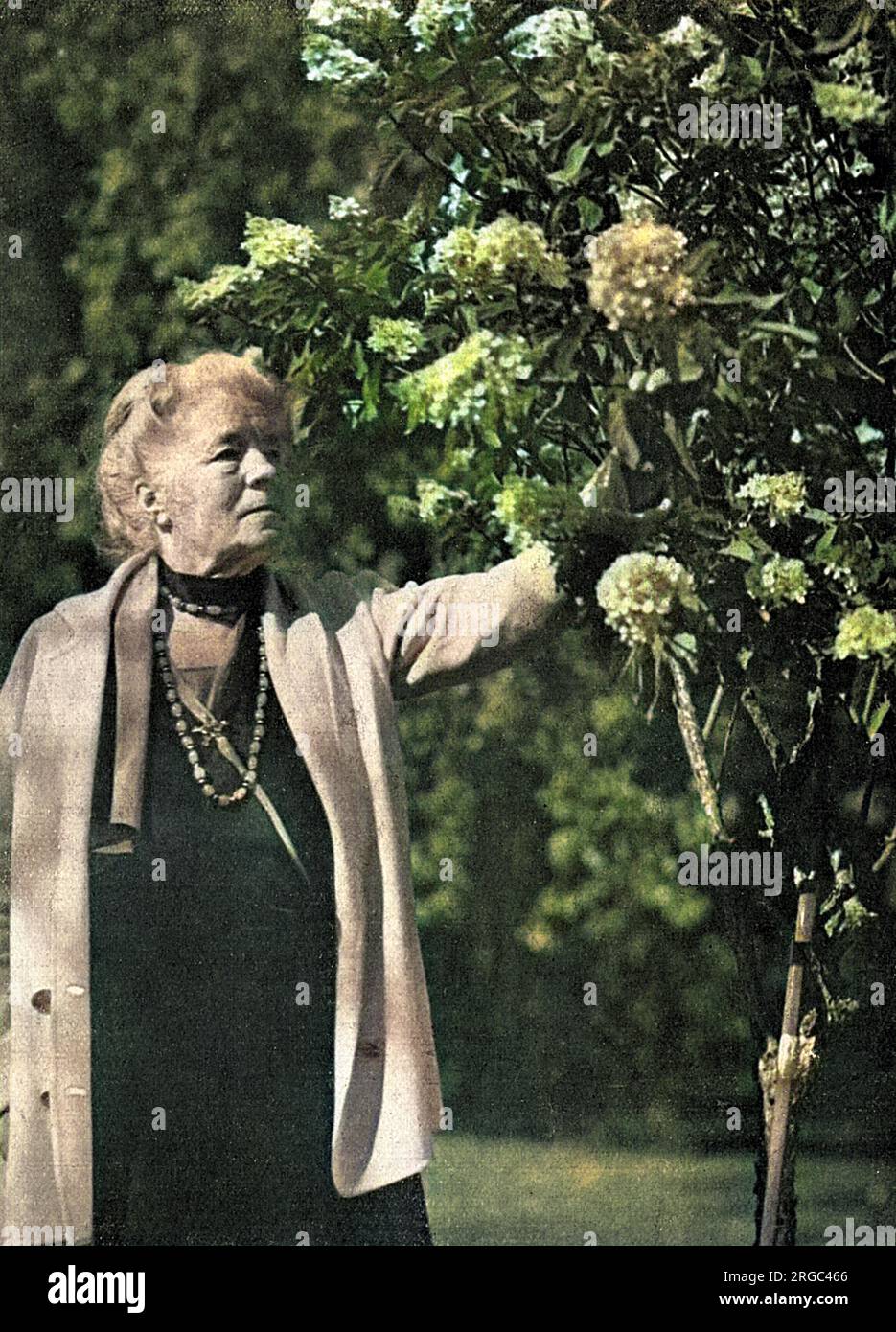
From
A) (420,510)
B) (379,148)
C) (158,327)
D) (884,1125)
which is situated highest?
(379,148)

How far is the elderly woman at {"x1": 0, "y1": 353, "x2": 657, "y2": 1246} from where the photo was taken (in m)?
5.34

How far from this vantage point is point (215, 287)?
546 cm

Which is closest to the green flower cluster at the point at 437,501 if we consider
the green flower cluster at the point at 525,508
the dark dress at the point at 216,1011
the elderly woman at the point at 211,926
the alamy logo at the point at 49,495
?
the green flower cluster at the point at 525,508

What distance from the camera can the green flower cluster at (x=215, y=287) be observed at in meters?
5.46

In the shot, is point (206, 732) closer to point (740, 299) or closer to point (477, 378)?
point (477, 378)

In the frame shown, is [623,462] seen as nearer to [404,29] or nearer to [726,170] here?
[726,170]

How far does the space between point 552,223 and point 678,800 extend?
4.78 feet

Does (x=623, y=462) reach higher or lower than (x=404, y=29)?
lower

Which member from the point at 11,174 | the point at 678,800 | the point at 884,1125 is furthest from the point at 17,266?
the point at 884,1125

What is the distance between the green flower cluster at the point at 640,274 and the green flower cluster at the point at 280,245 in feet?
2.38

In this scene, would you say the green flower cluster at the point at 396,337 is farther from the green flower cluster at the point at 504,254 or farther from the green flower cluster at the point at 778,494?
the green flower cluster at the point at 778,494

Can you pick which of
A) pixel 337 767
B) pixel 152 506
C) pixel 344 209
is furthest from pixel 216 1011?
pixel 344 209

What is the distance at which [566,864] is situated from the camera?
5.49 meters
